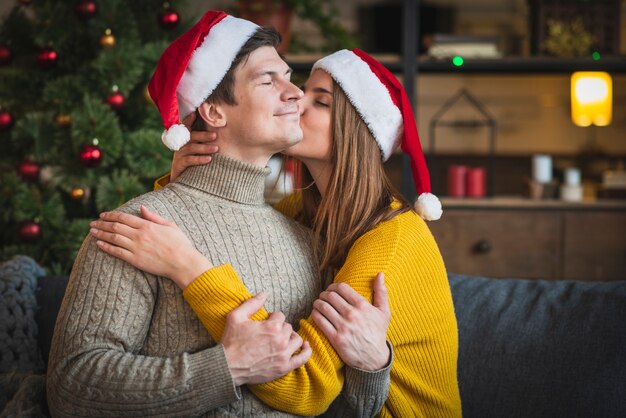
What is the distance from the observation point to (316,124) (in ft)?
5.78

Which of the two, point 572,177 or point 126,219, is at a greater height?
point 126,219

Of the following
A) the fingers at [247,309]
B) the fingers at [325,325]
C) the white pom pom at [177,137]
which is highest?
the white pom pom at [177,137]

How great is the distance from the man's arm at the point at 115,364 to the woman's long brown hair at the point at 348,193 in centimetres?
42

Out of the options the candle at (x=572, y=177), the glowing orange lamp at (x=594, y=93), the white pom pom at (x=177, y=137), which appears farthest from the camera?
the glowing orange lamp at (x=594, y=93)

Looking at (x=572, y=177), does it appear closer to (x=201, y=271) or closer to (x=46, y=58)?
(x=46, y=58)

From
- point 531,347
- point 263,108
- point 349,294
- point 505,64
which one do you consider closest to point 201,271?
point 349,294

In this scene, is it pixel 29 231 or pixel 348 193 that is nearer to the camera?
pixel 348 193

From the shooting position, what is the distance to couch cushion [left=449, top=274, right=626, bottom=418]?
5.61ft

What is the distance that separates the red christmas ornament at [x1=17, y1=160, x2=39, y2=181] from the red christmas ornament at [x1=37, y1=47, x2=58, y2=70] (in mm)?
314

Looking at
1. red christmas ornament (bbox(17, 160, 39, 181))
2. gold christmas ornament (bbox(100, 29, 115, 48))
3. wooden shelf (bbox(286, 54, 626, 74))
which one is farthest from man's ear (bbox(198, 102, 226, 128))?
wooden shelf (bbox(286, 54, 626, 74))

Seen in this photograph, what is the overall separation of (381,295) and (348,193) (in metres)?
0.34

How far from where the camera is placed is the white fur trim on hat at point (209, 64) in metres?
1.55

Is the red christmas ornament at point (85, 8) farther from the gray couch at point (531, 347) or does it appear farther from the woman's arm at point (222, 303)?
the woman's arm at point (222, 303)

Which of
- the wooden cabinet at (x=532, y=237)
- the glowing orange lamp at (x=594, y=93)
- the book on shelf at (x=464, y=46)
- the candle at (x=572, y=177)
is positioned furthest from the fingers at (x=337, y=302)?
the glowing orange lamp at (x=594, y=93)
